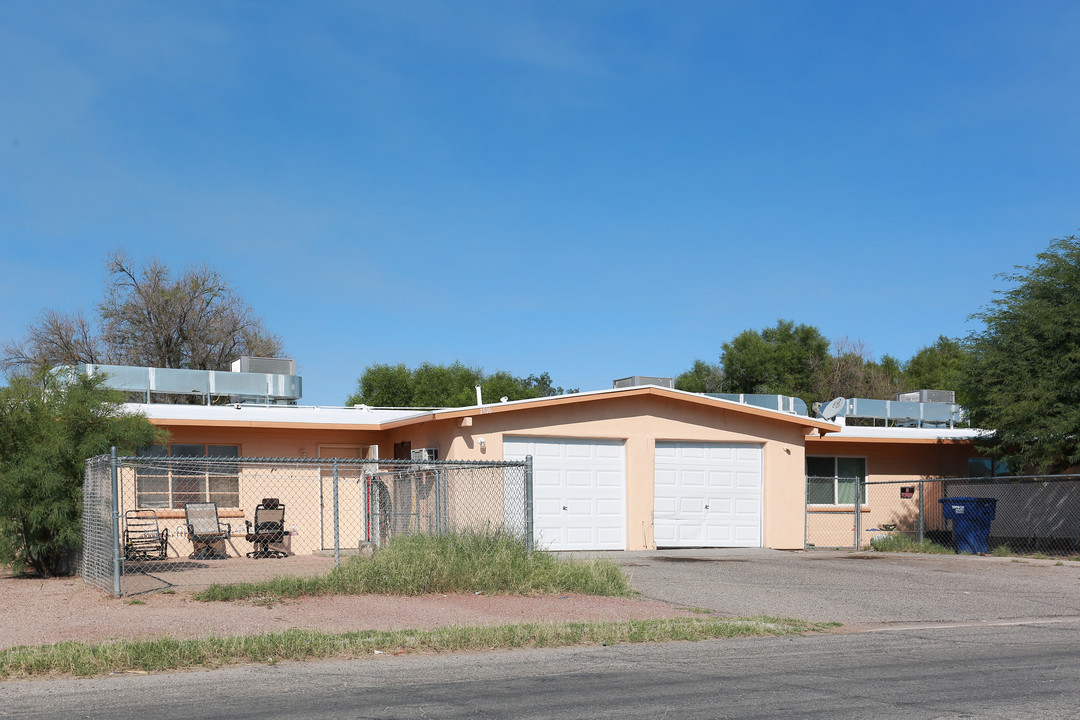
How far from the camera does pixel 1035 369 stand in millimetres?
19938

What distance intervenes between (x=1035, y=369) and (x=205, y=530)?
16626mm

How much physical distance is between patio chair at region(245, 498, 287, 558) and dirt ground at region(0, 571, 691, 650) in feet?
21.1

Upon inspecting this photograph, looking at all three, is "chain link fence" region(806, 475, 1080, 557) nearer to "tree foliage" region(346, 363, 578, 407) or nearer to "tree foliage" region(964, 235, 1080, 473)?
"tree foliage" region(964, 235, 1080, 473)

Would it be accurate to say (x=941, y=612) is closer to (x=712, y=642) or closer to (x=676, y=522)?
(x=712, y=642)

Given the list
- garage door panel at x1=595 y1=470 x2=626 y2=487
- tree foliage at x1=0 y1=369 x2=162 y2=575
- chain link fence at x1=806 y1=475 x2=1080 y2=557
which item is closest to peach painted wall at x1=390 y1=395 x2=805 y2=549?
garage door panel at x1=595 y1=470 x2=626 y2=487

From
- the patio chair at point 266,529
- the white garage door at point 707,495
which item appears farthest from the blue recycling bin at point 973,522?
the patio chair at point 266,529

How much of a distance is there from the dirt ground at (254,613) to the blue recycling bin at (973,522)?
1086 centimetres

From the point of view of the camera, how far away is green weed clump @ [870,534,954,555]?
2003 cm

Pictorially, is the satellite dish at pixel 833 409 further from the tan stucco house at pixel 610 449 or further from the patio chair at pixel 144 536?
the patio chair at pixel 144 536

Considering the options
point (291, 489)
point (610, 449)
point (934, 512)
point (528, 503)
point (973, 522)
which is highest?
point (610, 449)

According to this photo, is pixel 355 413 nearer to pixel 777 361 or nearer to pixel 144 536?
pixel 144 536

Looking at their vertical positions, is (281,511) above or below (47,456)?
below

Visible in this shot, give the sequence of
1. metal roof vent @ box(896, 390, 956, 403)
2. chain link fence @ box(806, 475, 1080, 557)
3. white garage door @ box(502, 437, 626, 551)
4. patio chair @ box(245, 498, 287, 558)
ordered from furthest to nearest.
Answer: metal roof vent @ box(896, 390, 956, 403) → chain link fence @ box(806, 475, 1080, 557) → patio chair @ box(245, 498, 287, 558) → white garage door @ box(502, 437, 626, 551)

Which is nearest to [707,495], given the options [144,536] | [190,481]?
[190,481]
